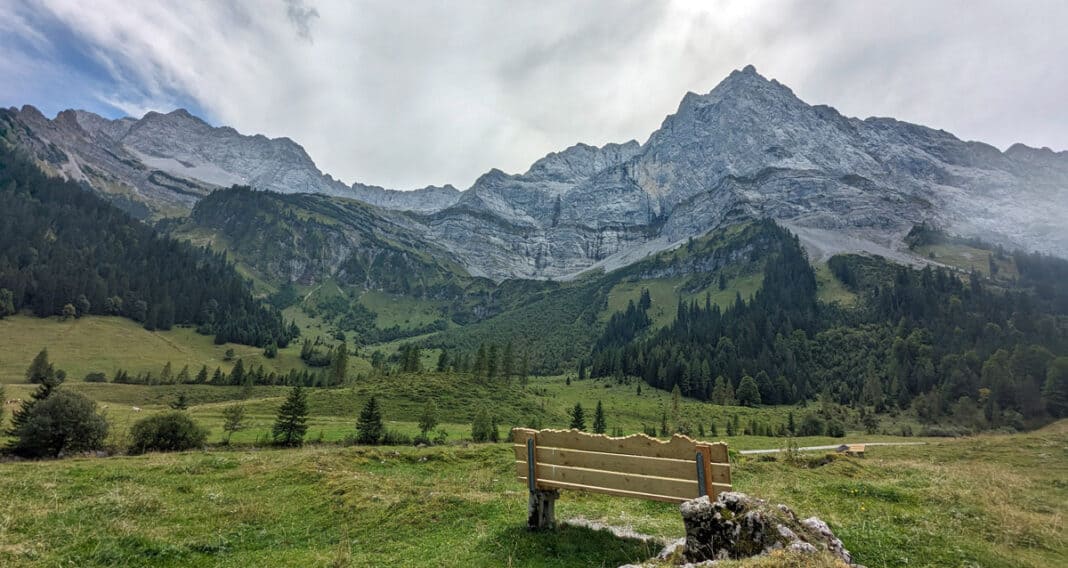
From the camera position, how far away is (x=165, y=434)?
3831cm

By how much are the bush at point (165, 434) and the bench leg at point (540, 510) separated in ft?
133

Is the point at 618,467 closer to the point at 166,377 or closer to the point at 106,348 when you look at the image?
the point at 166,377

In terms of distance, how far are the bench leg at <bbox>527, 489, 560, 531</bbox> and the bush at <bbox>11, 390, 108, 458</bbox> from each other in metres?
41.2

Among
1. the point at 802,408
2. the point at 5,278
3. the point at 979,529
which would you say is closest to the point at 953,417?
the point at 802,408

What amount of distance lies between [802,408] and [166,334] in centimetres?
22272

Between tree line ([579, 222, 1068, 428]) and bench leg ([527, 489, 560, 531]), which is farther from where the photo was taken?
tree line ([579, 222, 1068, 428])

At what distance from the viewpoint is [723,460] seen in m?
9.95

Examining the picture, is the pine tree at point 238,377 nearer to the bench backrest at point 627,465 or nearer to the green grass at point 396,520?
the green grass at point 396,520

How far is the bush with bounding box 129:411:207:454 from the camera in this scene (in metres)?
36.9

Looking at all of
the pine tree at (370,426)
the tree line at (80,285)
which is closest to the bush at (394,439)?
the pine tree at (370,426)

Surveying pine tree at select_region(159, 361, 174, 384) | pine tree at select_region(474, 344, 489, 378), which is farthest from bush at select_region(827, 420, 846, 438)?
pine tree at select_region(159, 361, 174, 384)

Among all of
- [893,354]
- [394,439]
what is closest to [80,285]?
[394,439]

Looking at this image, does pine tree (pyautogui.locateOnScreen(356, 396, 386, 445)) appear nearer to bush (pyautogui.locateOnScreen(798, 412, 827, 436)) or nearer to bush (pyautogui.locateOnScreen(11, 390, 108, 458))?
bush (pyautogui.locateOnScreen(11, 390, 108, 458))

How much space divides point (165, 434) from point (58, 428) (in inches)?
264
